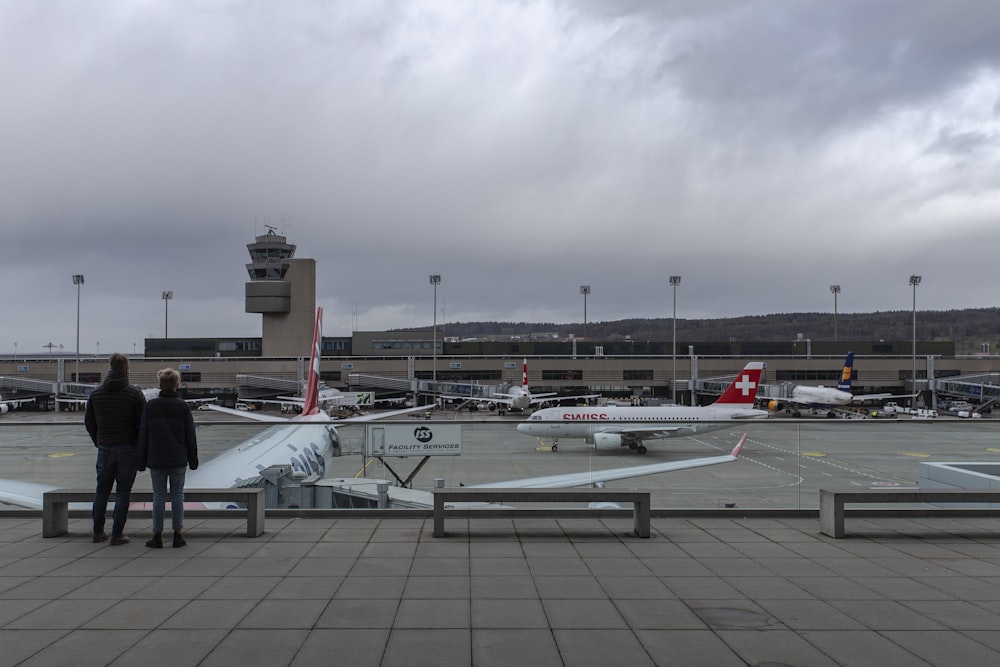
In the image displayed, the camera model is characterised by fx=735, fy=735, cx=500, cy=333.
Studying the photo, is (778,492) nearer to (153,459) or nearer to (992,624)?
(992,624)

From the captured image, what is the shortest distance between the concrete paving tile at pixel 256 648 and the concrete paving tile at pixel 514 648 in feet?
4.54

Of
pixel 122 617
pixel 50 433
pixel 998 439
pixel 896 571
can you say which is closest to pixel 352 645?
pixel 122 617

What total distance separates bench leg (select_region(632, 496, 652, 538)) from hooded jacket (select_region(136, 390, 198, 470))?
Answer: 5429 mm

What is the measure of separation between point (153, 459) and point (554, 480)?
6003 millimetres

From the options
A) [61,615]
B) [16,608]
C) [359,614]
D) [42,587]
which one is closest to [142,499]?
[42,587]

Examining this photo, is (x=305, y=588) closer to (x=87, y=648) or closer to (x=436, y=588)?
(x=436, y=588)

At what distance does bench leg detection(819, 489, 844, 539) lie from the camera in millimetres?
9367

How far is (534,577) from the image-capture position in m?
7.54

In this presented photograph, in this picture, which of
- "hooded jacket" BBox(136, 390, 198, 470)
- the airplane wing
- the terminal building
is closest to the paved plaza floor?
"hooded jacket" BBox(136, 390, 198, 470)

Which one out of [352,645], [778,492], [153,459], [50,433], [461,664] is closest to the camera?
[461,664]

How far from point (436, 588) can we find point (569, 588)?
50.9 inches

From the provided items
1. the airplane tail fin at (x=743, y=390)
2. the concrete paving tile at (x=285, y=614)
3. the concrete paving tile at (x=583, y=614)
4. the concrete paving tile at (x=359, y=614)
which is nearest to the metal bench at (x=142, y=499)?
the concrete paving tile at (x=285, y=614)

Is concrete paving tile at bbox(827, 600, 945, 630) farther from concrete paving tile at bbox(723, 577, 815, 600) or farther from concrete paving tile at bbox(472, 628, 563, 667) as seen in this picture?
concrete paving tile at bbox(472, 628, 563, 667)

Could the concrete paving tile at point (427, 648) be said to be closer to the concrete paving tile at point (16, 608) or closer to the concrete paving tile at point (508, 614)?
the concrete paving tile at point (508, 614)
